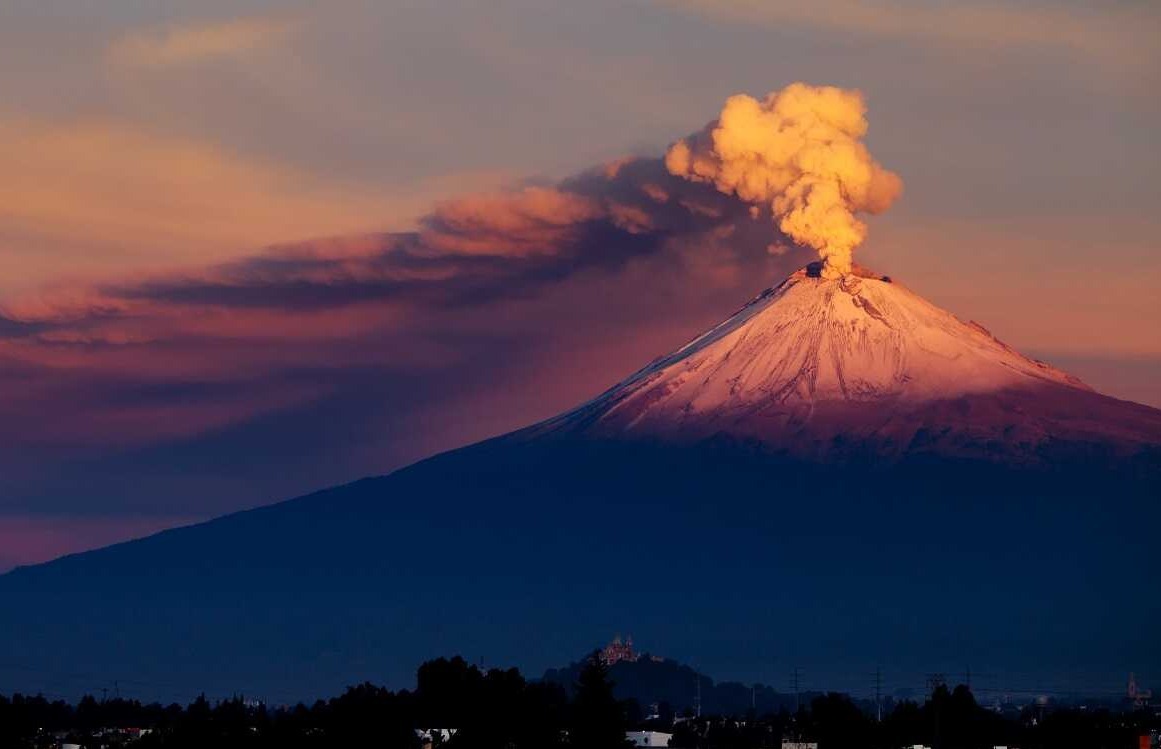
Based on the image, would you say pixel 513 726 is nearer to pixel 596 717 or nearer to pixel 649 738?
pixel 596 717

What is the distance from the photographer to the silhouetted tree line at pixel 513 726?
3871 inches

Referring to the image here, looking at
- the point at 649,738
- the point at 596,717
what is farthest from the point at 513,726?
the point at 649,738

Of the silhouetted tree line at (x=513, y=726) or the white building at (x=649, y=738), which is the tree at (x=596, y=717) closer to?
the silhouetted tree line at (x=513, y=726)

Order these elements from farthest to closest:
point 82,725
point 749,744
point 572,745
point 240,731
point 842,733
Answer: point 82,725, point 749,744, point 842,733, point 240,731, point 572,745

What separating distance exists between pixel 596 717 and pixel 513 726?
821 cm

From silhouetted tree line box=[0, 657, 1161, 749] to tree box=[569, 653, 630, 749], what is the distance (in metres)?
0.03

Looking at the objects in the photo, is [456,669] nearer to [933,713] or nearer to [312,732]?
[312,732]

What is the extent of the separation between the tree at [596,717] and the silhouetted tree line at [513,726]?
0.03 metres

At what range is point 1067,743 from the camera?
118 metres

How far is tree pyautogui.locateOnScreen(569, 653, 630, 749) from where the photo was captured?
95.2 m

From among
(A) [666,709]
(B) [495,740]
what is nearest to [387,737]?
(B) [495,740]

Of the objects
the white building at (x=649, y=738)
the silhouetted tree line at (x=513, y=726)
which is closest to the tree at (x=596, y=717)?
the silhouetted tree line at (x=513, y=726)

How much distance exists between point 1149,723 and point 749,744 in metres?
39.0

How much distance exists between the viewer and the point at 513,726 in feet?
338
